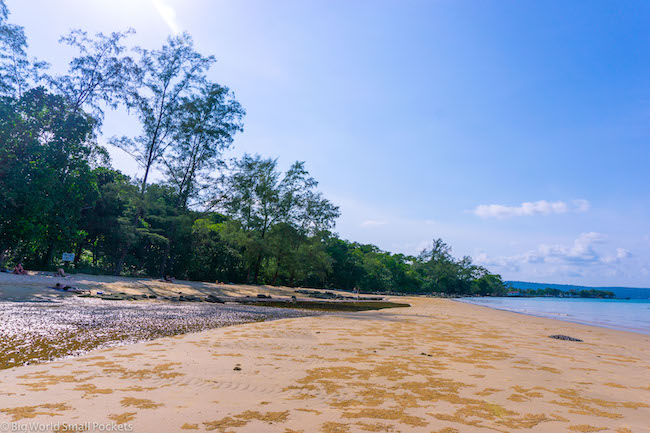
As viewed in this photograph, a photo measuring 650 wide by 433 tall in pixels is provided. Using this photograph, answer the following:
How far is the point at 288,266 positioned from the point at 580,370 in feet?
112

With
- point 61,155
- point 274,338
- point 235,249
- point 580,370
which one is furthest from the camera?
point 235,249

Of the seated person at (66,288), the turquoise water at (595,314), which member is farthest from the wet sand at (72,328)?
the turquoise water at (595,314)

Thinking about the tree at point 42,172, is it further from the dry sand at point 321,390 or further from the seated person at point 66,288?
the dry sand at point 321,390

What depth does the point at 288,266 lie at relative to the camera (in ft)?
128

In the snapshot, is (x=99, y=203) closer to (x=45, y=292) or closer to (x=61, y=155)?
(x=61, y=155)

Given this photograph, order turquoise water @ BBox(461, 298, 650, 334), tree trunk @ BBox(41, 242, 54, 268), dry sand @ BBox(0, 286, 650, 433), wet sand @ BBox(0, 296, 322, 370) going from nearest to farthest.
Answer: dry sand @ BBox(0, 286, 650, 433) < wet sand @ BBox(0, 296, 322, 370) < turquoise water @ BBox(461, 298, 650, 334) < tree trunk @ BBox(41, 242, 54, 268)

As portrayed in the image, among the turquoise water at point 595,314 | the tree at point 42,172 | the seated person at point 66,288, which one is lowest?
the turquoise water at point 595,314

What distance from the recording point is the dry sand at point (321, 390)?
3.03 m

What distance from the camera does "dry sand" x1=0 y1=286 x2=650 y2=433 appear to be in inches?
119

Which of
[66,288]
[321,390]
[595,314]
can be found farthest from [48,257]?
[595,314]

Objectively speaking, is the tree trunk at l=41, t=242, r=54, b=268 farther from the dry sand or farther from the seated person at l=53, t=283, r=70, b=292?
the dry sand

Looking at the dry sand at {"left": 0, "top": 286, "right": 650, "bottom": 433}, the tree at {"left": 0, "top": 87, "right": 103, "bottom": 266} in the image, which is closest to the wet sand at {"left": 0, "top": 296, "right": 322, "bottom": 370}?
the dry sand at {"left": 0, "top": 286, "right": 650, "bottom": 433}

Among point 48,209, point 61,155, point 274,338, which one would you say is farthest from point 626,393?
point 61,155

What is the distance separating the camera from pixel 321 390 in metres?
4.03
